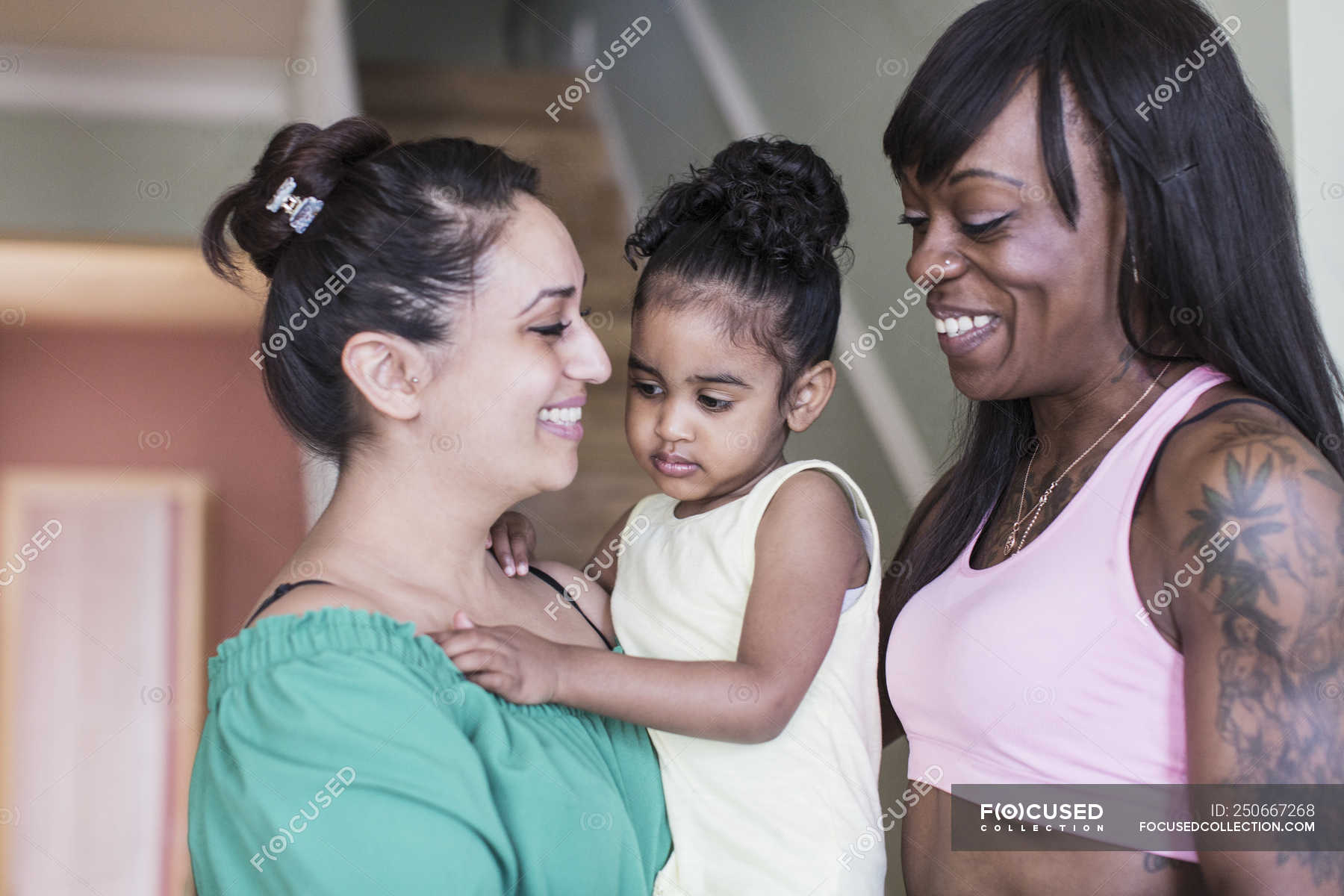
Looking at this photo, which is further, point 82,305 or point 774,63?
point 82,305

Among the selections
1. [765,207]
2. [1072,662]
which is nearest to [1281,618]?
[1072,662]

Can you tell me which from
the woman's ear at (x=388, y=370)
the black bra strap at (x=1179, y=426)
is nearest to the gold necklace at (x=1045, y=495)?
the black bra strap at (x=1179, y=426)

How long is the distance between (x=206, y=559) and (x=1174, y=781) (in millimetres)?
4062

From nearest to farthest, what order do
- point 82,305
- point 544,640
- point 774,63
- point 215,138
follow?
point 544,640 → point 774,63 → point 215,138 → point 82,305

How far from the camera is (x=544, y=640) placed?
148 cm

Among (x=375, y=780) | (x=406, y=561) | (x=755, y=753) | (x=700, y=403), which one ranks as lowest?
(x=375, y=780)

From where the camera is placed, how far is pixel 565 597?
179 cm

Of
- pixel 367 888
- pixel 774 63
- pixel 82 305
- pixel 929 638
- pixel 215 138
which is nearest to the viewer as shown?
pixel 367 888

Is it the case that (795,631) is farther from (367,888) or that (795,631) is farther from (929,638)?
(367,888)

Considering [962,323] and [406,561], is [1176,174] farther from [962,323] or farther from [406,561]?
[406,561]

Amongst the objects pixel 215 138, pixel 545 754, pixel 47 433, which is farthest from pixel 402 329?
pixel 47 433

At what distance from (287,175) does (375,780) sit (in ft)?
2.56

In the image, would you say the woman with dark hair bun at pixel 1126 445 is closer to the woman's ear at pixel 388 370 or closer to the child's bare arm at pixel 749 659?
the child's bare arm at pixel 749 659

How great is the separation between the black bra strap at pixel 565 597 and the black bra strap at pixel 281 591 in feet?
1.37
